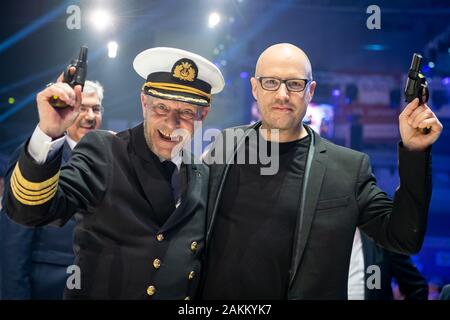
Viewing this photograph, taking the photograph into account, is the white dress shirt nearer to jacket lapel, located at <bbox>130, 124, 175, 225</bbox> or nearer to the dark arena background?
jacket lapel, located at <bbox>130, 124, 175, 225</bbox>

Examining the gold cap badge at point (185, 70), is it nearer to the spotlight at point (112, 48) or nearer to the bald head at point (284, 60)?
the bald head at point (284, 60)

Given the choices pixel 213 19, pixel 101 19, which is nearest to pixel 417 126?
pixel 101 19

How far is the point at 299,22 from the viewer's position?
1150 centimetres

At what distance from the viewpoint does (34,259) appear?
350cm

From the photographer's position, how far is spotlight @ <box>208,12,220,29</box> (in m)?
7.76

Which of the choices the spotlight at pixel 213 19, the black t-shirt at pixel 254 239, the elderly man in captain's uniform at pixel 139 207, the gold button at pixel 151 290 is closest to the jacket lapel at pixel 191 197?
the elderly man in captain's uniform at pixel 139 207

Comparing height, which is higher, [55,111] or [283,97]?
[283,97]

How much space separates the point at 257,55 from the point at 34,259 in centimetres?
784

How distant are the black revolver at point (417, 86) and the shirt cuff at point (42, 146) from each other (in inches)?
A: 48.8

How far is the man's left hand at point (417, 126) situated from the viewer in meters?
1.90

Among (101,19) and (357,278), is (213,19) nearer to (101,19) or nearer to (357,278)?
(101,19)

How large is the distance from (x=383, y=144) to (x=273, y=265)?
8872mm

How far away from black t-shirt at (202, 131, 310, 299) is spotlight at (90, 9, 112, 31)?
3.61 meters
